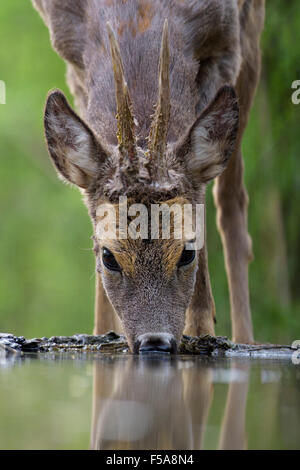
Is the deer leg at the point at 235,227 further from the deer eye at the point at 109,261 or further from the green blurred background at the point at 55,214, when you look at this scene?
the green blurred background at the point at 55,214

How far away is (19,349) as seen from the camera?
19.1 feet

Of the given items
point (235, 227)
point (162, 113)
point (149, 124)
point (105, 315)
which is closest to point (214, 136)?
point (149, 124)

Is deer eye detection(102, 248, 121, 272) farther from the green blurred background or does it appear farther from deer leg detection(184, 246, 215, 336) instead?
the green blurred background

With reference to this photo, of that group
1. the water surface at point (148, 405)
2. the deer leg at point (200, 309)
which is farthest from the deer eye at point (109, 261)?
the deer leg at point (200, 309)

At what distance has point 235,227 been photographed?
1023cm

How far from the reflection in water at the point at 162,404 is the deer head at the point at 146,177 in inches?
29.6

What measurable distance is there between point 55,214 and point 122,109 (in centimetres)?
1656

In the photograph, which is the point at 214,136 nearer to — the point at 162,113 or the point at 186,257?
the point at 162,113

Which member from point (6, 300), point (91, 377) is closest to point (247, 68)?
point (91, 377)

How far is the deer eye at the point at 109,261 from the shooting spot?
618 cm

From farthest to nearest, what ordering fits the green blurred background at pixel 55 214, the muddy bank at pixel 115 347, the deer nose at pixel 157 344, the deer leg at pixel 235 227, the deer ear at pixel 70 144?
the green blurred background at pixel 55 214 → the deer leg at pixel 235 227 → the deer ear at pixel 70 144 → the muddy bank at pixel 115 347 → the deer nose at pixel 157 344

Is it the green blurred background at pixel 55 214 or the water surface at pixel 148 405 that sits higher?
the green blurred background at pixel 55 214

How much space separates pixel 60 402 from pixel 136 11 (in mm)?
4454

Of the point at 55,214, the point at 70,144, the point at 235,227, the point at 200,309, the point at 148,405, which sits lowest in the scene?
the point at 148,405
